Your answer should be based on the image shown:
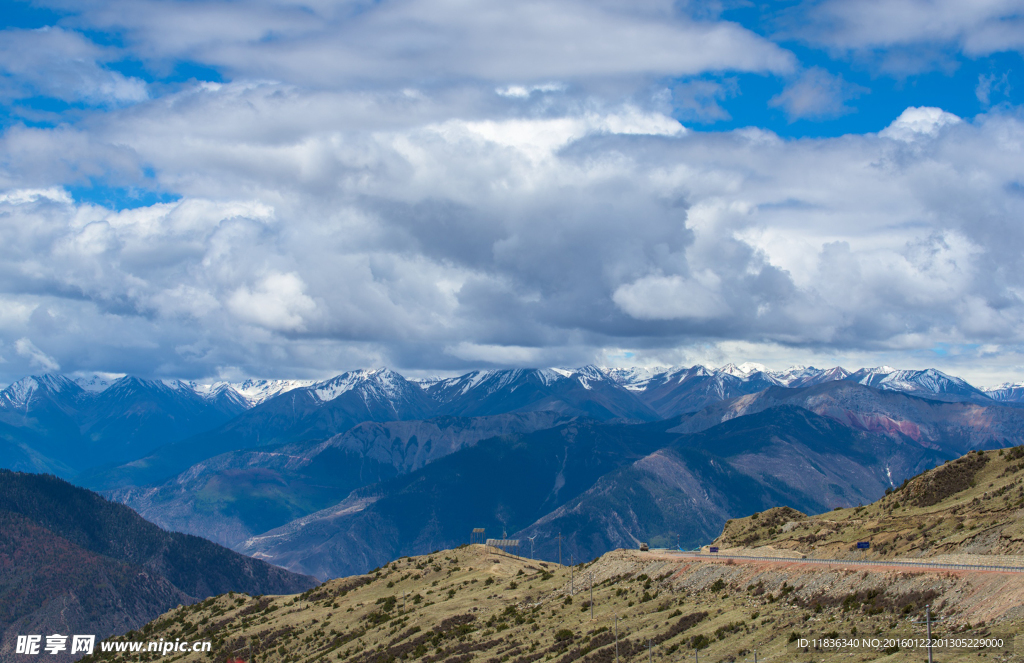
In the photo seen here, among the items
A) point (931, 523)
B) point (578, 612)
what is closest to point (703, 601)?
point (578, 612)

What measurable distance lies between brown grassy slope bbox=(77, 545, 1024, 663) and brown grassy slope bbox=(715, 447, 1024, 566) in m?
11.9

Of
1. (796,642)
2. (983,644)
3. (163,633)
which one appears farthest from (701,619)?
(163,633)

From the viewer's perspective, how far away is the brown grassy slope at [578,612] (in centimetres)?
6494

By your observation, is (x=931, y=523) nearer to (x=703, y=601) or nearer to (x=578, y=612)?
(x=703, y=601)

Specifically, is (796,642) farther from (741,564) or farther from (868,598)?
(741,564)

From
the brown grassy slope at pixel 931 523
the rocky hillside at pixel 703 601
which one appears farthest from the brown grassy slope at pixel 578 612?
the brown grassy slope at pixel 931 523

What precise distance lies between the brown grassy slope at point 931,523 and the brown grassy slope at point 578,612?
1186 centimetres

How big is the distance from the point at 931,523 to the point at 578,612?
3880cm

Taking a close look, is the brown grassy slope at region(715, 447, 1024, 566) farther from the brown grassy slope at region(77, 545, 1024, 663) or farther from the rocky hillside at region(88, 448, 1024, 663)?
the brown grassy slope at region(77, 545, 1024, 663)

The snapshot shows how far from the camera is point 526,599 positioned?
110m

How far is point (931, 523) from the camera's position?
98375mm

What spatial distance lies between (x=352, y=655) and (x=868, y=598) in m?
60.8

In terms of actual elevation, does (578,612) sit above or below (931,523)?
below

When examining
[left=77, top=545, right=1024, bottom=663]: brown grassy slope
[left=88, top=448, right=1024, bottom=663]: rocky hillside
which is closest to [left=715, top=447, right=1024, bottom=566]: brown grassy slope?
[left=88, top=448, right=1024, bottom=663]: rocky hillside
